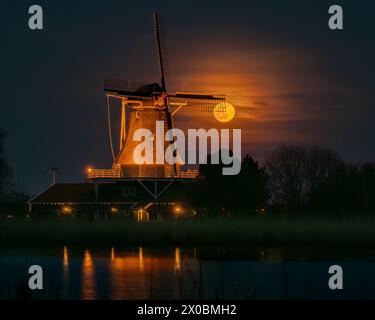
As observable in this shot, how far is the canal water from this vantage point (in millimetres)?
19906

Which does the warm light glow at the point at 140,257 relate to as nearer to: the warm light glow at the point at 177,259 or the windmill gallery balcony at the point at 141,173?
the warm light glow at the point at 177,259

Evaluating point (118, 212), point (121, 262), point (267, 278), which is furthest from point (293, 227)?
point (118, 212)

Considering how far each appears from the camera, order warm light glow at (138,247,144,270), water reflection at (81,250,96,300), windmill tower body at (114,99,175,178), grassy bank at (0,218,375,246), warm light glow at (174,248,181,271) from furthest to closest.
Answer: windmill tower body at (114,99,175,178), grassy bank at (0,218,375,246), warm light glow at (138,247,144,270), warm light glow at (174,248,181,271), water reflection at (81,250,96,300)

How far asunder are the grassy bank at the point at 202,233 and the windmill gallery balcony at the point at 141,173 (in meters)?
17.2

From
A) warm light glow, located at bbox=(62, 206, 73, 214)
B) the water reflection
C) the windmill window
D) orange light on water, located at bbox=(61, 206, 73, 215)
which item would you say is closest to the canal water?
the water reflection

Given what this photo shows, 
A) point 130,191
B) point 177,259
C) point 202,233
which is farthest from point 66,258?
point 130,191

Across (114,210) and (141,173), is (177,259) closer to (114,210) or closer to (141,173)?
(141,173)

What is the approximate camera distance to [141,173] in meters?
52.4

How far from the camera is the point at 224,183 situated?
47938mm

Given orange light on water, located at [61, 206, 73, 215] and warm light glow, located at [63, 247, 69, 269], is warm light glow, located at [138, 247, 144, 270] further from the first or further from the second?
orange light on water, located at [61, 206, 73, 215]

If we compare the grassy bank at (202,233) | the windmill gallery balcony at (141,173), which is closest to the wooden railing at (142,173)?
the windmill gallery balcony at (141,173)

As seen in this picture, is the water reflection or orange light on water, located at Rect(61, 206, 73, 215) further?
orange light on water, located at Rect(61, 206, 73, 215)

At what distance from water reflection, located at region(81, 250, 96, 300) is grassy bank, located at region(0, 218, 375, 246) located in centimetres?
379

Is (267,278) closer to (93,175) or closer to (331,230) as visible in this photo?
(331,230)
